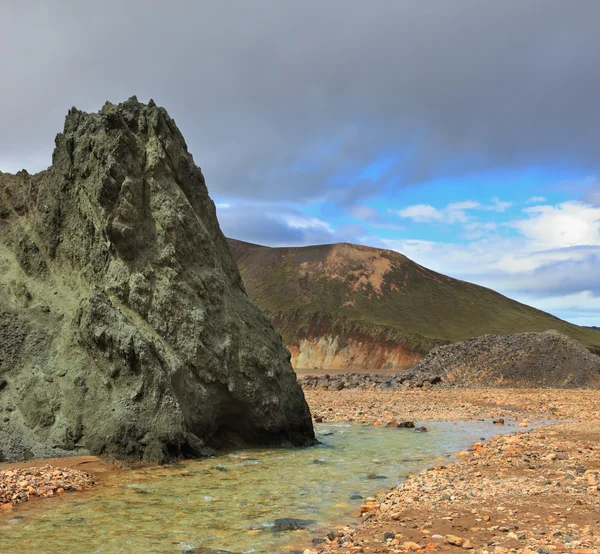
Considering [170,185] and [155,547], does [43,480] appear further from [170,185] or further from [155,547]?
[170,185]

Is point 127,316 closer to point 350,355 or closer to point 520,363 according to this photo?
point 520,363

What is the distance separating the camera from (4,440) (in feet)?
39.4

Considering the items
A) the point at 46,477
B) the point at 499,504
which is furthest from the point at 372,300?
the point at 499,504

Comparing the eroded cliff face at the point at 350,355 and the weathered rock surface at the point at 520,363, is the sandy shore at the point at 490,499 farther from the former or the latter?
the eroded cliff face at the point at 350,355

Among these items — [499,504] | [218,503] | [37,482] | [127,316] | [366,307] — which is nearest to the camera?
[499,504]

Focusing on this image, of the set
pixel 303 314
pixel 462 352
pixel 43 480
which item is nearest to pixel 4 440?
pixel 43 480

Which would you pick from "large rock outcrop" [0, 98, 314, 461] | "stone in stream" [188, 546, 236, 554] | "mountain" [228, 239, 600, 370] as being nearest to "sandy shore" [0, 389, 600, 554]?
"stone in stream" [188, 546, 236, 554]

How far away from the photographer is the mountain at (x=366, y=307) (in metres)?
71.6

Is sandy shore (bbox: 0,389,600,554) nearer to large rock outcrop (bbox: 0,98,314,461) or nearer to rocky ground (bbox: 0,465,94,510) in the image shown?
rocky ground (bbox: 0,465,94,510)

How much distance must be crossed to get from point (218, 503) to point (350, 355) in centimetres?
6373

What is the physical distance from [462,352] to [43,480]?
118 ft

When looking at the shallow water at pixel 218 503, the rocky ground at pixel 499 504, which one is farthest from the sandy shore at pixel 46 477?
the rocky ground at pixel 499 504

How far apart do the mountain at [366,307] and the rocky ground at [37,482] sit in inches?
2305

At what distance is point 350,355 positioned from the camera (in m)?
72.2
